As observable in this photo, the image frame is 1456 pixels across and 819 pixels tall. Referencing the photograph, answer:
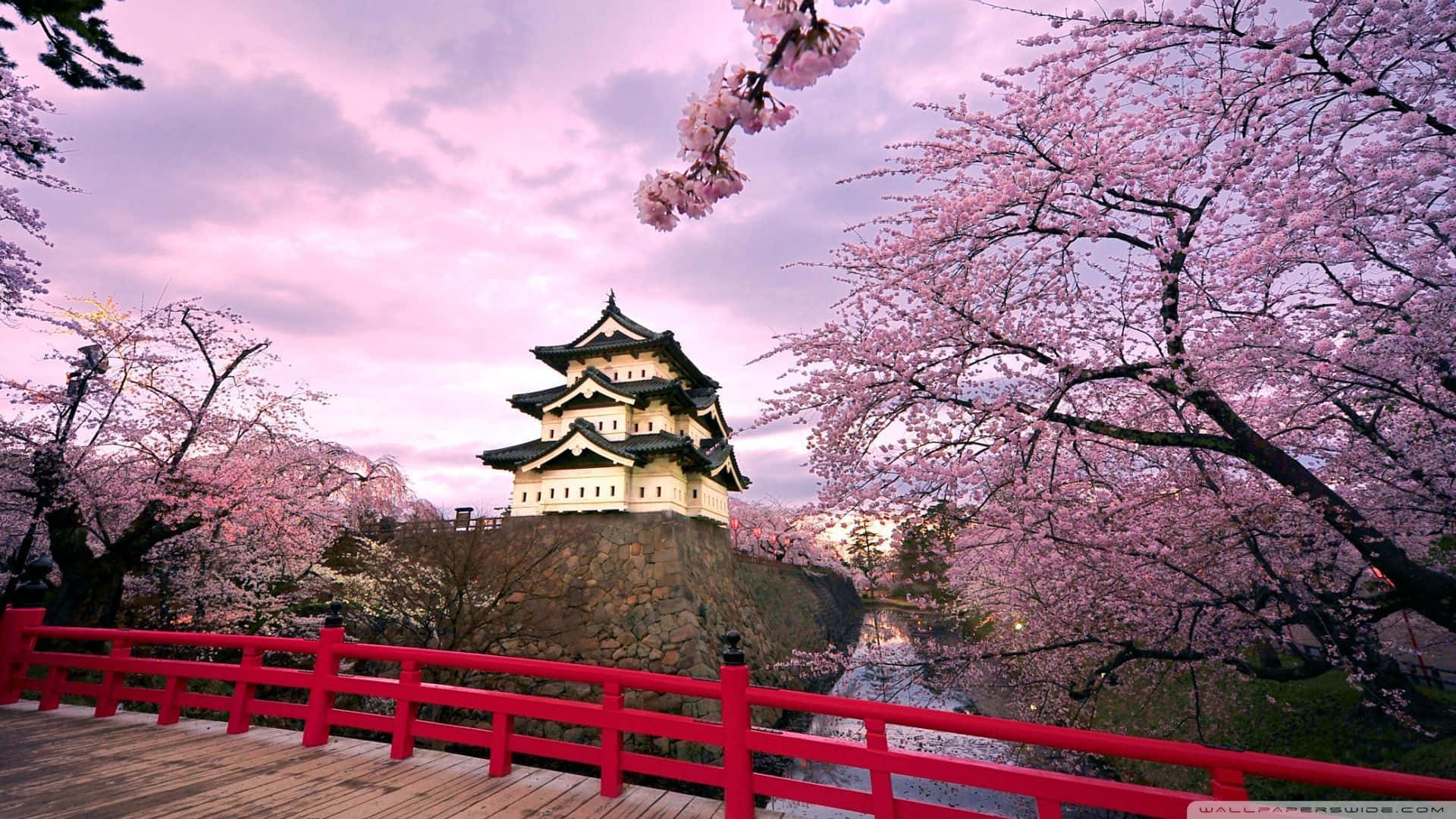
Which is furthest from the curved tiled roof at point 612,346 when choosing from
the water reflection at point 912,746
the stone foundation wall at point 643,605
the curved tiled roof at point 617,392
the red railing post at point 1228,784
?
the red railing post at point 1228,784

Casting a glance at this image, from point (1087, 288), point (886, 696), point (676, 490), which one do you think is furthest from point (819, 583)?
point (1087, 288)

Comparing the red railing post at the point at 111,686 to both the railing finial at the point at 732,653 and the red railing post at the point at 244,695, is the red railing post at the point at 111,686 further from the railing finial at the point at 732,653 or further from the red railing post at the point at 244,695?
the railing finial at the point at 732,653

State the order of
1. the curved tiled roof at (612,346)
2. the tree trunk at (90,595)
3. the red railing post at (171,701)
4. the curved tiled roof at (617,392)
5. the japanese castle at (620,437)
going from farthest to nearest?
1. the curved tiled roof at (612,346)
2. the curved tiled roof at (617,392)
3. the japanese castle at (620,437)
4. the tree trunk at (90,595)
5. the red railing post at (171,701)

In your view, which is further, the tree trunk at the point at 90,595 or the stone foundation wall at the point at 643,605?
the stone foundation wall at the point at 643,605

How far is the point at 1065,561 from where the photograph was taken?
678 cm

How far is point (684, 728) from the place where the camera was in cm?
342

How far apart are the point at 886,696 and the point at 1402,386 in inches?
244

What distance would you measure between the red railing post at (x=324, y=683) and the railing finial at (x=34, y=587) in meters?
Result: 4.18

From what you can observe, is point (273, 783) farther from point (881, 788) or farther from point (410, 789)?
point (881, 788)

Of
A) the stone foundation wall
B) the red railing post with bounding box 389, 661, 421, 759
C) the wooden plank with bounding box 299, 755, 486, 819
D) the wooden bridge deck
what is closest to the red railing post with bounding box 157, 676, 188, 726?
the wooden bridge deck

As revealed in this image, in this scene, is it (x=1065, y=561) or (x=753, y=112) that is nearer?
(x=753, y=112)

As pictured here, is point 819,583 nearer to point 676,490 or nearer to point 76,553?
point 676,490

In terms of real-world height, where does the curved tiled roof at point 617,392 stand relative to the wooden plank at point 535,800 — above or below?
above

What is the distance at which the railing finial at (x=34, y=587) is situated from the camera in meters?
5.84
